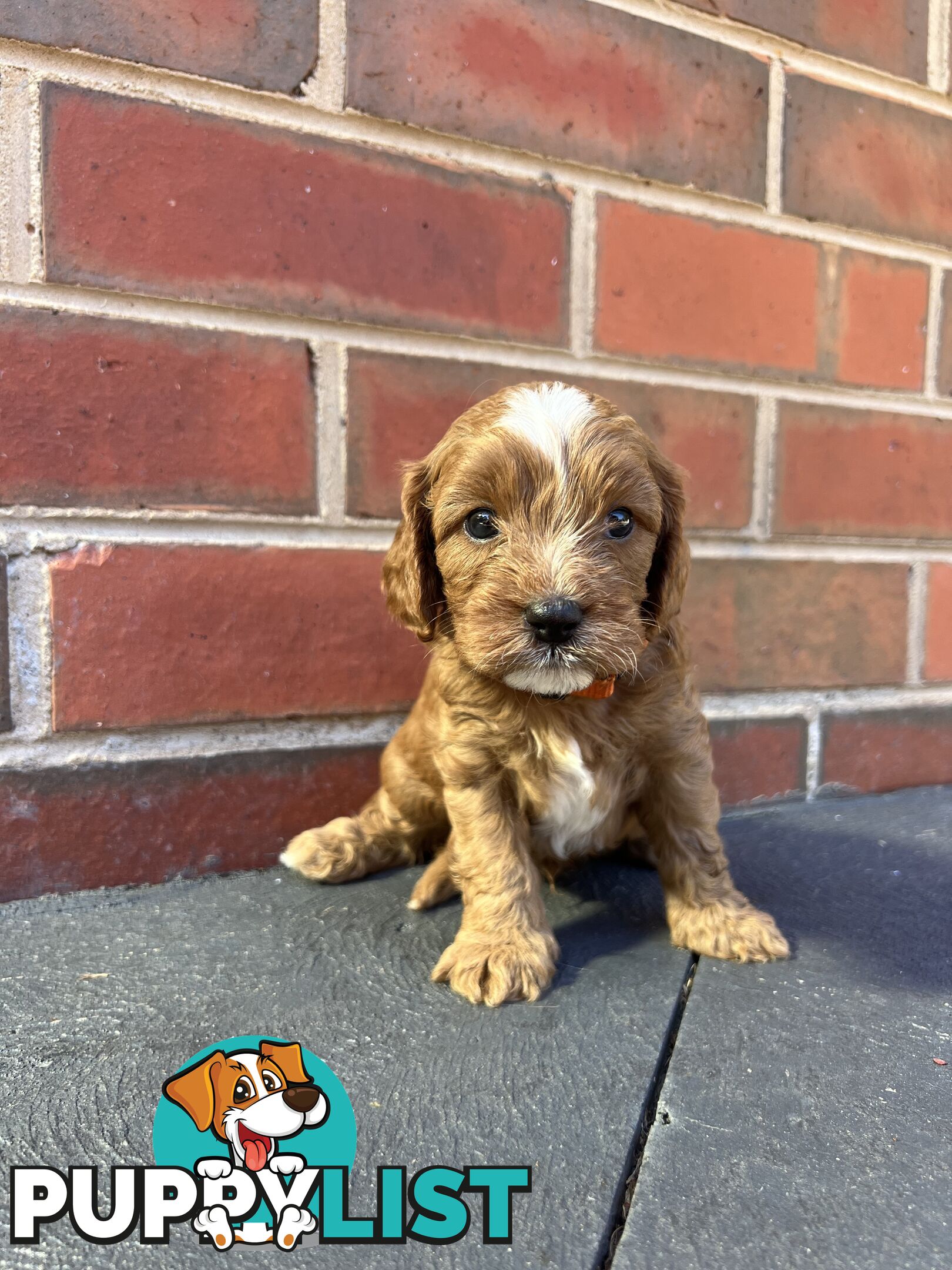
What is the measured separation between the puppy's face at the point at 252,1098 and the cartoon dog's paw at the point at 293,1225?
6 cm

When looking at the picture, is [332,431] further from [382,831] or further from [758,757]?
[758,757]

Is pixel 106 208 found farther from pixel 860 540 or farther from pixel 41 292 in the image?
pixel 860 540

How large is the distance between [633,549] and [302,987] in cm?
81

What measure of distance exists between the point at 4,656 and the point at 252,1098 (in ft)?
3.01

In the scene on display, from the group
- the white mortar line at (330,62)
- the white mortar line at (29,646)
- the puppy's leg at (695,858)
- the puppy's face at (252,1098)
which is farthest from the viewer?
the white mortar line at (330,62)

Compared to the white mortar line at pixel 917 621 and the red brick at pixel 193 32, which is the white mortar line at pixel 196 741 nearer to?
the red brick at pixel 193 32

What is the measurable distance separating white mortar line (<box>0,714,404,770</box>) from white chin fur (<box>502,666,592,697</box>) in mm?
604


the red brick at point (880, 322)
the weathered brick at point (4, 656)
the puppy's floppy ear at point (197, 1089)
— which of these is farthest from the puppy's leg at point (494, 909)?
the red brick at point (880, 322)

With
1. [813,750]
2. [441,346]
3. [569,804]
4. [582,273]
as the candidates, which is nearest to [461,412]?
[441,346]

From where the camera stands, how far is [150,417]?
1.54m

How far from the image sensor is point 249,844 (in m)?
1.67

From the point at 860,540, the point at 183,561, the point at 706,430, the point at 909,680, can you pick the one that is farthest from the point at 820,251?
the point at 183,561

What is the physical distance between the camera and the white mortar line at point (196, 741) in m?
1.50

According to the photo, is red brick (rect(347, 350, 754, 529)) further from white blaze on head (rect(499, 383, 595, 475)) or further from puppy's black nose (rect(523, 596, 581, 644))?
puppy's black nose (rect(523, 596, 581, 644))
